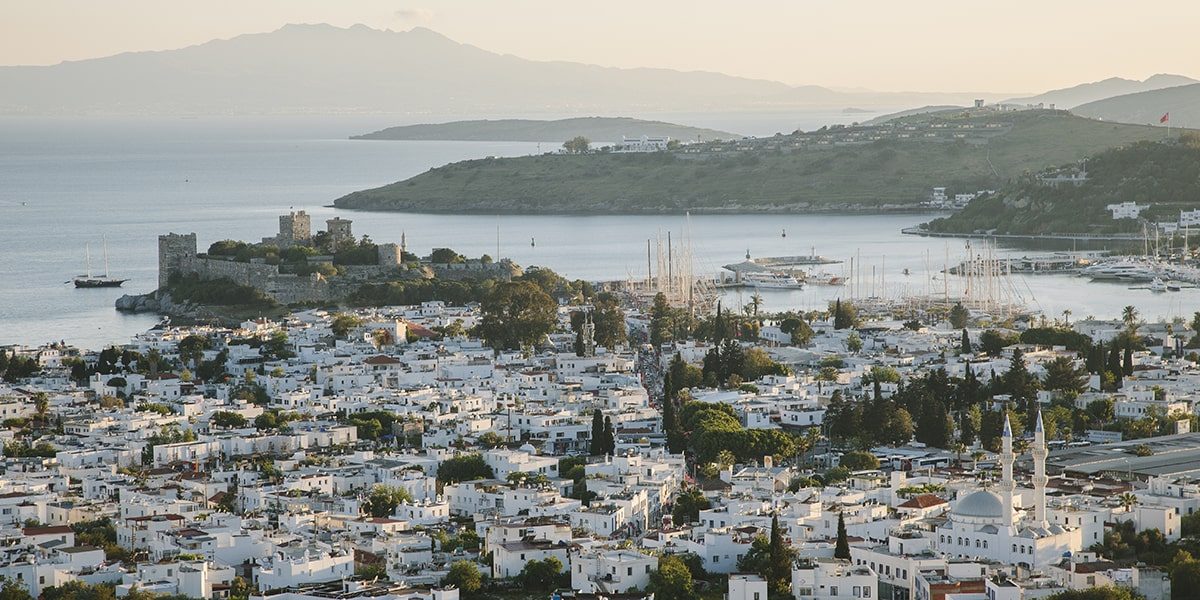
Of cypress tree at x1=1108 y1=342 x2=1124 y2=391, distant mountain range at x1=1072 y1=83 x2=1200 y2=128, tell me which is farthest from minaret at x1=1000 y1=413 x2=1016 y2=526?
distant mountain range at x1=1072 y1=83 x2=1200 y2=128

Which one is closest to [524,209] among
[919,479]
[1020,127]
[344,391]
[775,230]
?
[775,230]

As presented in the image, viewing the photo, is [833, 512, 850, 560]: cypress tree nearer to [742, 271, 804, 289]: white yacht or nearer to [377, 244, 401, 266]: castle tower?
[377, 244, 401, 266]: castle tower

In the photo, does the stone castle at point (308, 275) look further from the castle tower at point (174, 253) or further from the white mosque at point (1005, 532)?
the white mosque at point (1005, 532)

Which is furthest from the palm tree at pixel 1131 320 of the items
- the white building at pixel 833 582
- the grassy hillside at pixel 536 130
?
the grassy hillside at pixel 536 130

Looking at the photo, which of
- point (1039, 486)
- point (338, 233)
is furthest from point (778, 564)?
point (338, 233)

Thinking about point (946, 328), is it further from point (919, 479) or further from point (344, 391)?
point (919, 479)

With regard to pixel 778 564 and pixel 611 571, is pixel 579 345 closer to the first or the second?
pixel 611 571

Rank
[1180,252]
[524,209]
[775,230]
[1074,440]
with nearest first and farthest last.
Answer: [1074,440], [1180,252], [775,230], [524,209]
